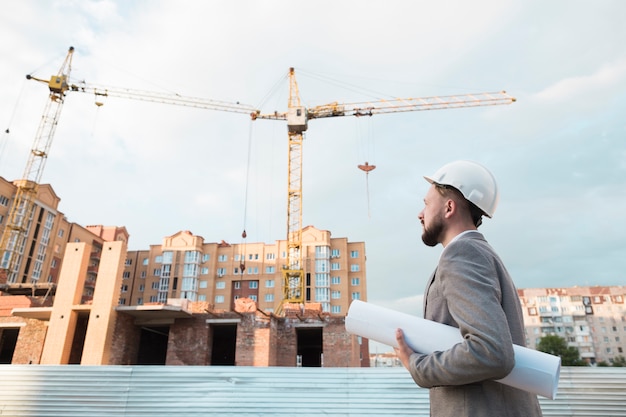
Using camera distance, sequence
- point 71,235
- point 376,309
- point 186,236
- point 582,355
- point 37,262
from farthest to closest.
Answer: point 582,355 → point 186,236 → point 71,235 → point 37,262 → point 376,309

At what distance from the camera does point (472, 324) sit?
1378 mm

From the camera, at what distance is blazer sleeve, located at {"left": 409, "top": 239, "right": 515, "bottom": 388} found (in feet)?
4.40

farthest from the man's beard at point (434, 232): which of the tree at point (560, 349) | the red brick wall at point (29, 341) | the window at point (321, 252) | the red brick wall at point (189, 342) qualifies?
the tree at point (560, 349)

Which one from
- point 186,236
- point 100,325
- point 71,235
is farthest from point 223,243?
point 100,325

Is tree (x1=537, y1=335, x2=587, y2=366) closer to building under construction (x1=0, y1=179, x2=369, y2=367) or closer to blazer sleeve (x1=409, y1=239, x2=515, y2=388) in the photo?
building under construction (x1=0, y1=179, x2=369, y2=367)

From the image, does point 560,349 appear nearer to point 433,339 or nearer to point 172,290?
point 172,290

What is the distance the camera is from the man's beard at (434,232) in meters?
1.79

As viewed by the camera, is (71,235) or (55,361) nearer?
(55,361)

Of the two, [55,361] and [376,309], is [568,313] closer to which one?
[55,361]

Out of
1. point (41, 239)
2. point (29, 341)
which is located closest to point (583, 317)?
point (29, 341)

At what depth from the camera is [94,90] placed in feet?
175

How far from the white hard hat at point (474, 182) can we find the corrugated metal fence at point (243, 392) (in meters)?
4.37

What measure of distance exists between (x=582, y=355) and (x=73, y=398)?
81.8 meters

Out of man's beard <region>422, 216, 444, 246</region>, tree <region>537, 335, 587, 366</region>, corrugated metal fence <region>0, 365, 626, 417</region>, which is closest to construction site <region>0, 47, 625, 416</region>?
corrugated metal fence <region>0, 365, 626, 417</region>
